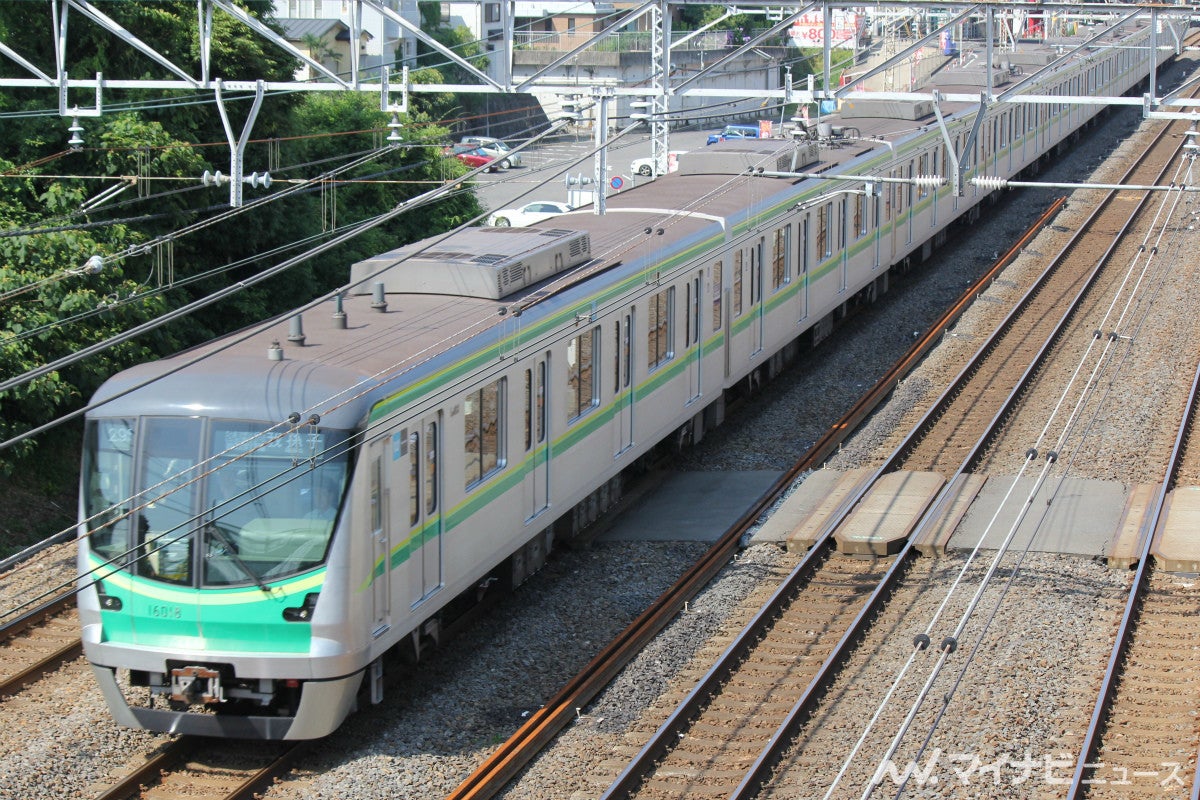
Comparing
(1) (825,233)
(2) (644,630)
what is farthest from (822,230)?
(2) (644,630)

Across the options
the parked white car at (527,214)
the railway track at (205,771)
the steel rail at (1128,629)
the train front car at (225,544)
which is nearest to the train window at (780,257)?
the steel rail at (1128,629)

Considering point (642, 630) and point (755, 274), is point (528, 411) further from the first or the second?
point (755, 274)

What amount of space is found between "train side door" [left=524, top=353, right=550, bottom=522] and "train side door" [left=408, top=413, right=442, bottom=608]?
1.48 meters

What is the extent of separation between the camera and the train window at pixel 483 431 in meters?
10.7

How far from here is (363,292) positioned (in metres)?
12.1

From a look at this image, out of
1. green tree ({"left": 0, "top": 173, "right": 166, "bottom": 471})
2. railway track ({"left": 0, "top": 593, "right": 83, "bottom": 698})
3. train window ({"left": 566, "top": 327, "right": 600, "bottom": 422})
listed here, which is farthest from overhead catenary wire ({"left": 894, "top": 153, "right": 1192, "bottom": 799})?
green tree ({"left": 0, "top": 173, "right": 166, "bottom": 471})

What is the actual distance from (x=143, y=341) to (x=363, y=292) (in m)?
5.04

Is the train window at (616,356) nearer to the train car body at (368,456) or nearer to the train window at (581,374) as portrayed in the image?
the train car body at (368,456)

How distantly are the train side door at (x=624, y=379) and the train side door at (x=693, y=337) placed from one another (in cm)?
151

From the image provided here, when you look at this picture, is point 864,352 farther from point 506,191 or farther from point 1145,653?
point 506,191

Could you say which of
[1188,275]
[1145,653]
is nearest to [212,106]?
[1145,653]

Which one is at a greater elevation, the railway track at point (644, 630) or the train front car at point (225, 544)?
the train front car at point (225, 544)

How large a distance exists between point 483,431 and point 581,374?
1908 mm

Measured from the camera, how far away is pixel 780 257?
59.3ft
